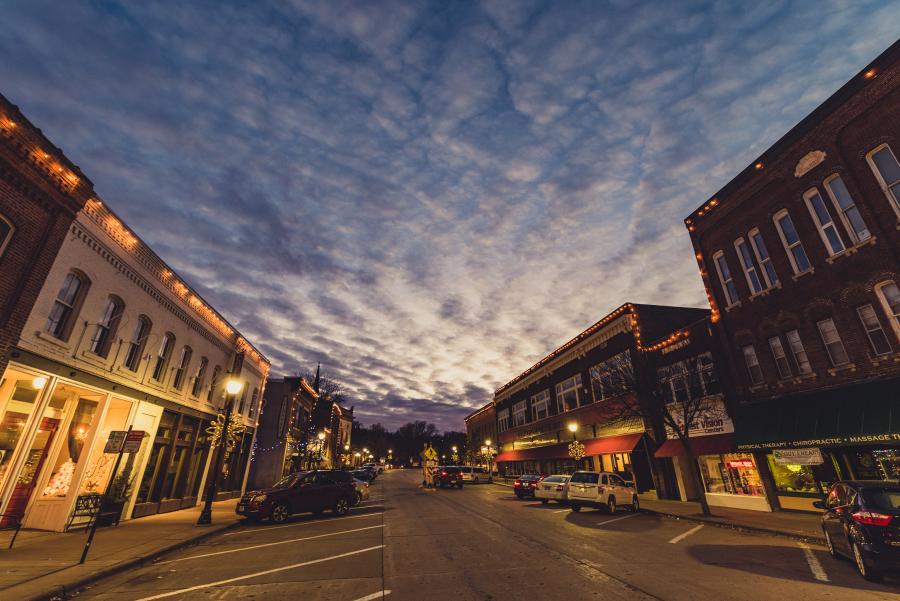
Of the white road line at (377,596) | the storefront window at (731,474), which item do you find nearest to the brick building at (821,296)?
the storefront window at (731,474)

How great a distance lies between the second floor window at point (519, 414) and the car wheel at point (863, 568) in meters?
38.3

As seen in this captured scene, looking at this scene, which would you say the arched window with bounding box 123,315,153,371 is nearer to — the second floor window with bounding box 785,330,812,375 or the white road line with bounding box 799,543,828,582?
the white road line with bounding box 799,543,828,582

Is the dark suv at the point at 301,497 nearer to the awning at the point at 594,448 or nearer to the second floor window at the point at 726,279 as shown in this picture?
the awning at the point at 594,448

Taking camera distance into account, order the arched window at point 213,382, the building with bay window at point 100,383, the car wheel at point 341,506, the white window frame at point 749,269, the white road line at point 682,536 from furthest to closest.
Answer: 1. the arched window at point 213,382
2. the white window frame at point 749,269
3. the car wheel at point 341,506
4. the white road line at point 682,536
5. the building with bay window at point 100,383

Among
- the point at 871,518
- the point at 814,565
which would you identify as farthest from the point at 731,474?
the point at 871,518

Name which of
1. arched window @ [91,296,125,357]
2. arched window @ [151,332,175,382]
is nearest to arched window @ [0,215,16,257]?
arched window @ [91,296,125,357]

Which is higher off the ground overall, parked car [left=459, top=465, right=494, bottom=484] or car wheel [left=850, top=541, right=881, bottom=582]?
parked car [left=459, top=465, right=494, bottom=484]

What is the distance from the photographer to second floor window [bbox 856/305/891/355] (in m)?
13.8

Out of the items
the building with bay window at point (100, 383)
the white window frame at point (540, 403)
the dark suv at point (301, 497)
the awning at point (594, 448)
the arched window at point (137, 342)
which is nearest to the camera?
the building with bay window at point (100, 383)

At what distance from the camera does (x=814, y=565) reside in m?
8.57

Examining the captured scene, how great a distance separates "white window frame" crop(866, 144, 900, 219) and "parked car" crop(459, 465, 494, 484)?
36.2 meters

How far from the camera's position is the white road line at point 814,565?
25.1 feet

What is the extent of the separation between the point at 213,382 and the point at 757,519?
25385mm

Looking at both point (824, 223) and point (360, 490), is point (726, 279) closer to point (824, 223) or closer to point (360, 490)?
point (824, 223)
